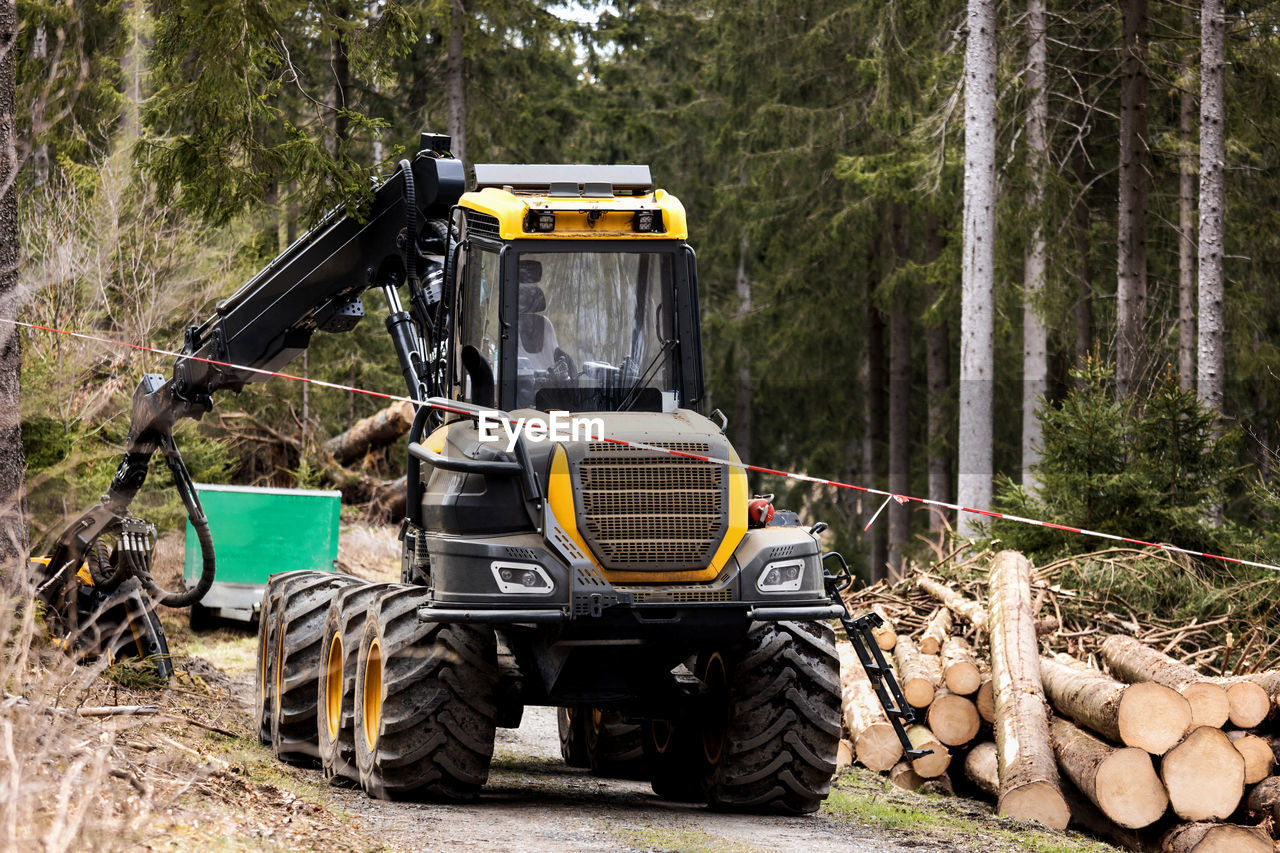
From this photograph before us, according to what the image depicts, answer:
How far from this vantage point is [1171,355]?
24.5 metres

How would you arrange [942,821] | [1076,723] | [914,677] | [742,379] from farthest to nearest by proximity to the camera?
[742,379]
[914,677]
[1076,723]
[942,821]

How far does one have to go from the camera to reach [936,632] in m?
12.6

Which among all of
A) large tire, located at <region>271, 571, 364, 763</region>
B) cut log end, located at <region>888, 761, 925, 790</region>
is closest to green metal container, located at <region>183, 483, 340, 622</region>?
large tire, located at <region>271, 571, 364, 763</region>

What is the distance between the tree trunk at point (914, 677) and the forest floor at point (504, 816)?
695 millimetres

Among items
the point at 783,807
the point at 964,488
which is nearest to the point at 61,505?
the point at 783,807

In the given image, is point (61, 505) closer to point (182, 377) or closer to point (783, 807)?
point (182, 377)

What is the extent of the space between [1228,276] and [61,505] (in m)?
19.3

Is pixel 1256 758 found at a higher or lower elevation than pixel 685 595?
lower

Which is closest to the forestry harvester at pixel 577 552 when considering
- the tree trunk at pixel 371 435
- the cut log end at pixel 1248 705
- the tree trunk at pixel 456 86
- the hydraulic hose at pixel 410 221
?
the hydraulic hose at pixel 410 221

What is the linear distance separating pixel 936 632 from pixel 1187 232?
11.7 m

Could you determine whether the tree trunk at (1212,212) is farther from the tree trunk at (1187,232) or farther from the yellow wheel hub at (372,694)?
the yellow wheel hub at (372,694)

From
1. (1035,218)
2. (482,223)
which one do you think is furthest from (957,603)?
(1035,218)

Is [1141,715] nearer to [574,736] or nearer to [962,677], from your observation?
[962,677]

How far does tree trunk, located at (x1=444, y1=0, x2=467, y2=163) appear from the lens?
81.7ft
